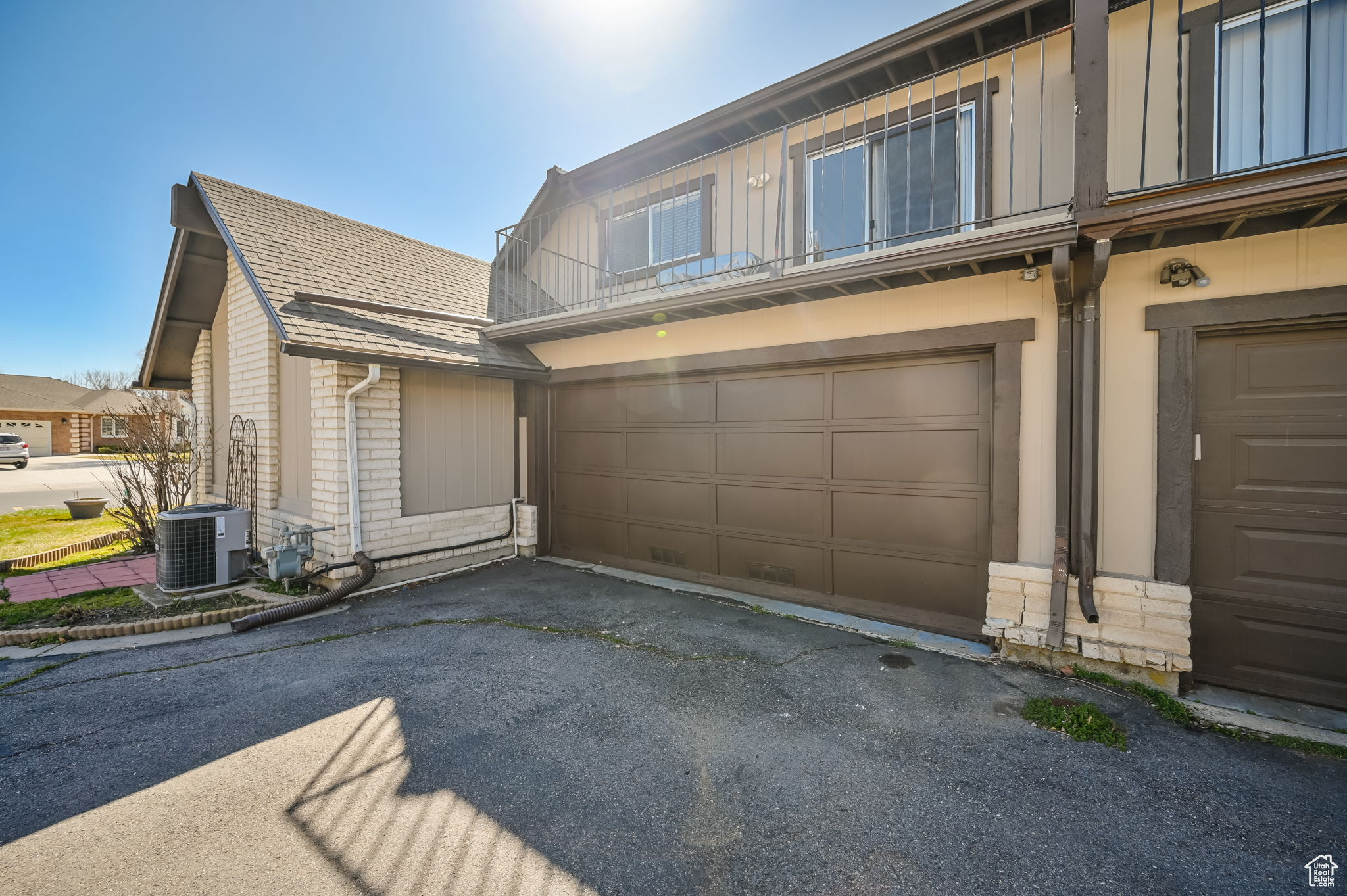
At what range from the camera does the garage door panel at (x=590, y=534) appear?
6832mm

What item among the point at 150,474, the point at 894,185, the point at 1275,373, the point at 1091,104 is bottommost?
the point at 150,474

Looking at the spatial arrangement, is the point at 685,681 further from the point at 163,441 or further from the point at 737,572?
the point at 163,441

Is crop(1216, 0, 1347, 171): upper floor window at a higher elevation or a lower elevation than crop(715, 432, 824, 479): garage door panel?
higher

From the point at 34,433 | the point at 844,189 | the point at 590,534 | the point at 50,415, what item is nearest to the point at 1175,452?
the point at 844,189

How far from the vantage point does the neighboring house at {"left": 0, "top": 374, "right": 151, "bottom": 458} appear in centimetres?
3019

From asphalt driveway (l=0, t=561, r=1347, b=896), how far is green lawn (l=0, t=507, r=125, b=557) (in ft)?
19.1

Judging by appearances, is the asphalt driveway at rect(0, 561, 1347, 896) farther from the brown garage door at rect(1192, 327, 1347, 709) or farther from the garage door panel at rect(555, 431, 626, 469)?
the garage door panel at rect(555, 431, 626, 469)

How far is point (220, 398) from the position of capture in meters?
8.00

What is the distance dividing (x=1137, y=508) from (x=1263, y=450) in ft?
2.58

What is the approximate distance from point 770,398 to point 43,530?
12.6 metres

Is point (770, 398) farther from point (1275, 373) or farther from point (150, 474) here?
point (150, 474)

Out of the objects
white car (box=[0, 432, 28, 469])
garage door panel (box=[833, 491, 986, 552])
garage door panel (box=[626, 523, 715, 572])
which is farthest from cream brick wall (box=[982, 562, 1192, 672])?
white car (box=[0, 432, 28, 469])

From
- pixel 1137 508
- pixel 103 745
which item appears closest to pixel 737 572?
pixel 1137 508

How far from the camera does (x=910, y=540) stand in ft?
15.4
